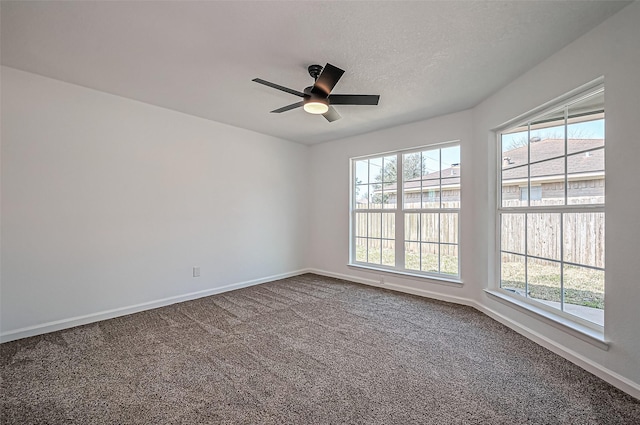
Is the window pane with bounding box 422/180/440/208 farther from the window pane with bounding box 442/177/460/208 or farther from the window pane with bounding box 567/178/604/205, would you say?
the window pane with bounding box 567/178/604/205

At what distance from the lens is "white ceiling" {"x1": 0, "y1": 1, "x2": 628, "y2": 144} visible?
1.85 meters

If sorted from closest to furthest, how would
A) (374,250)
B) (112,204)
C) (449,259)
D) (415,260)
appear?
1. (112,204)
2. (449,259)
3. (415,260)
4. (374,250)

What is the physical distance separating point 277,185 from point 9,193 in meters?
3.28

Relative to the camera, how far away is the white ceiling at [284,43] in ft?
6.06

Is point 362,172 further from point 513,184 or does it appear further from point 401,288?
point 513,184

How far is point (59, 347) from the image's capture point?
8.17 ft

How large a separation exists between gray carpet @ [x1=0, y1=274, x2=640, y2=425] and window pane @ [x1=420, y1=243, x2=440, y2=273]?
3.06ft

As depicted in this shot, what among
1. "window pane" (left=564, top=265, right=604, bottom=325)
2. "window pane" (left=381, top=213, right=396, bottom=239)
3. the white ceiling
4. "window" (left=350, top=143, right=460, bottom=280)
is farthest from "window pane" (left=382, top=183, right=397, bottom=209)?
"window pane" (left=564, top=265, right=604, bottom=325)

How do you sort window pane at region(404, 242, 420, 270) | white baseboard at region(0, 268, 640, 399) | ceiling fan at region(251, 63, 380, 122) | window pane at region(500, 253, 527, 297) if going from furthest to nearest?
window pane at region(404, 242, 420, 270) → window pane at region(500, 253, 527, 297) → ceiling fan at region(251, 63, 380, 122) → white baseboard at region(0, 268, 640, 399)

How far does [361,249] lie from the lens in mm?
4953

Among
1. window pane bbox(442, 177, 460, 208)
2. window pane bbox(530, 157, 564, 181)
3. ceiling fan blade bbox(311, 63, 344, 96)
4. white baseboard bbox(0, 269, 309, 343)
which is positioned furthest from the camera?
window pane bbox(442, 177, 460, 208)

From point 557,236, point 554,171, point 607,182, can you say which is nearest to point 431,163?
point 554,171

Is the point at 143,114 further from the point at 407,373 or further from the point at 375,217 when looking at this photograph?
the point at 407,373

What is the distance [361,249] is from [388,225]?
69cm
